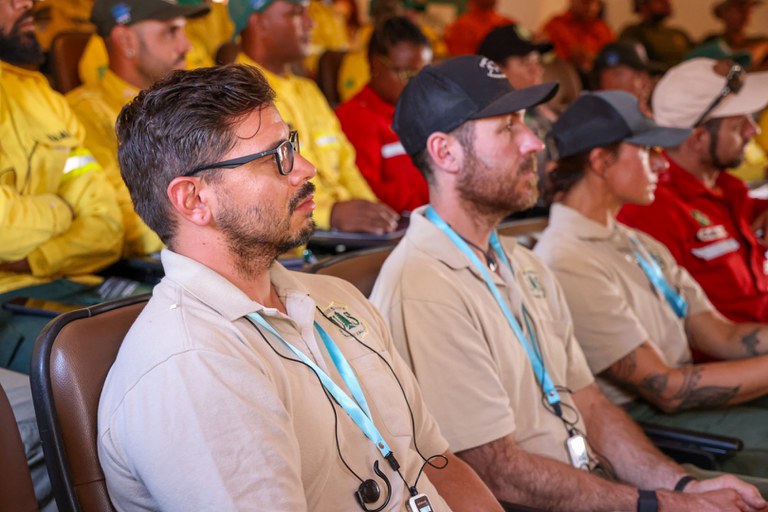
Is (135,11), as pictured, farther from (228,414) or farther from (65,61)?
(228,414)

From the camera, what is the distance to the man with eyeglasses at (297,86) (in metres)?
3.64

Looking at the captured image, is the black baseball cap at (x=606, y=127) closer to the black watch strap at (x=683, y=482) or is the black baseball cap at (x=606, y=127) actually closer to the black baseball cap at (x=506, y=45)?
the black watch strap at (x=683, y=482)

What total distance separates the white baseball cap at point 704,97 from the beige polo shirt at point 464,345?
1.49 meters

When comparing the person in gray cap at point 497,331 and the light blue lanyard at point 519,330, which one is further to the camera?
the light blue lanyard at point 519,330

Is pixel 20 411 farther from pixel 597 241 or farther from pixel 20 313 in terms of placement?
pixel 597 241

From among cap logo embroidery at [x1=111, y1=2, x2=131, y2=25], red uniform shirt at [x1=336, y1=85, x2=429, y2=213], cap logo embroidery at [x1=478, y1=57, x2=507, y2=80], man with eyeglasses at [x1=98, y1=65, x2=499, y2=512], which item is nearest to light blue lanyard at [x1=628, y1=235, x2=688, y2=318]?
cap logo embroidery at [x1=478, y1=57, x2=507, y2=80]

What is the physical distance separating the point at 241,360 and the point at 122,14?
2.30 metres

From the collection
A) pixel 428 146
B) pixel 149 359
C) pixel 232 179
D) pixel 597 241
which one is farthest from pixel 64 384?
pixel 597 241

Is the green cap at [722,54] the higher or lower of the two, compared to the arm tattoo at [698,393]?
higher

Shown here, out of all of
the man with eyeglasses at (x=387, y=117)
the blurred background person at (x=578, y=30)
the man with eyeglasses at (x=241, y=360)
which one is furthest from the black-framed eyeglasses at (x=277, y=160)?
the blurred background person at (x=578, y=30)

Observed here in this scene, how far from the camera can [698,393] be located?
226 centimetres

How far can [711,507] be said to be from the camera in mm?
1697

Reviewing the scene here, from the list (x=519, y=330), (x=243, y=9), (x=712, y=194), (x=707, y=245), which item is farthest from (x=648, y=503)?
(x=243, y=9)

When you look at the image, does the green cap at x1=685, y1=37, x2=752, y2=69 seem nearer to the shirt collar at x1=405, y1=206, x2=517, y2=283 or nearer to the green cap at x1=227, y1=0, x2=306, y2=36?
the green cap at x1=227, y1=0, x2=306, y2=36
